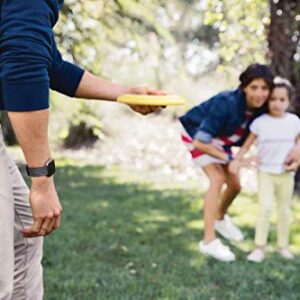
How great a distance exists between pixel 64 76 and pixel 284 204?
2.87 meters

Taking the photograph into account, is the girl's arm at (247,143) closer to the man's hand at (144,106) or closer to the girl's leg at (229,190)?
the girl's leg at (229,190)

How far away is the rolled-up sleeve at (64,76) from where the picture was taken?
231cm

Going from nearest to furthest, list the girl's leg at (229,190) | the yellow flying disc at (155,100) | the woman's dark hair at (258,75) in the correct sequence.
A: the yellow flying disc at (155,100), the woman's dark hair at (258,75), the girl's leg at (229,190)

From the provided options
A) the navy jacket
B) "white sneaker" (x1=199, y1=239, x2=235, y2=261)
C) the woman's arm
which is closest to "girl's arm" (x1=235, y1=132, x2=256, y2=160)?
the woman's arm

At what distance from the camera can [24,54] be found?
1.68 m

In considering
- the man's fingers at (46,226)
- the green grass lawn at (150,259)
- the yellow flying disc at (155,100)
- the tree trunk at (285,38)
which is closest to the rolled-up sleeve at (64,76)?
the yellow flying disc at (155,100)

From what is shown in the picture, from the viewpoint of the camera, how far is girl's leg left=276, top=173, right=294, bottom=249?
15.4 ft

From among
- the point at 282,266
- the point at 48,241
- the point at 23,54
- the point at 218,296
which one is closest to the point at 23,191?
the point at 23,54

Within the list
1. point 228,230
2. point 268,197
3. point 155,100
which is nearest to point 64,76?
point 155,100

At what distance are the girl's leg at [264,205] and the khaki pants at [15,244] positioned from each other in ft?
9.00

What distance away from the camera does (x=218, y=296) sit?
3672mm

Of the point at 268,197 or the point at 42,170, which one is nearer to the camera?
the point at 42,170

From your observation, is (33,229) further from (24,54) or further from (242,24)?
(242,24)

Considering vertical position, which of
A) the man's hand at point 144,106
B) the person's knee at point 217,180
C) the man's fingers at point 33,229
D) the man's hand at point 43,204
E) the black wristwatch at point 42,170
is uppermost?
the man's hand at point 144,106
